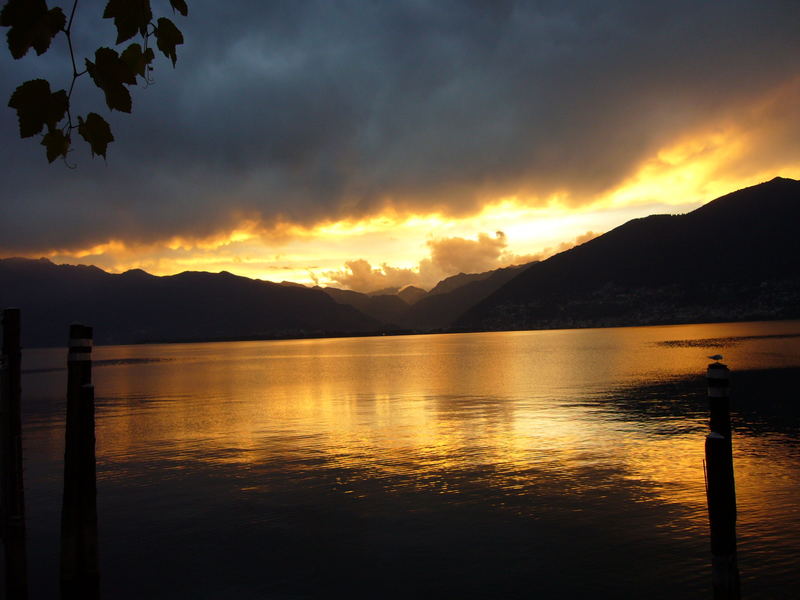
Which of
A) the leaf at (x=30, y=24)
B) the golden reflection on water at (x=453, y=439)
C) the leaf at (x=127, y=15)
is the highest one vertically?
the leaf at (x=127, y=15)

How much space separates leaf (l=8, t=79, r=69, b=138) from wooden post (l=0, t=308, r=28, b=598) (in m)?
11.1

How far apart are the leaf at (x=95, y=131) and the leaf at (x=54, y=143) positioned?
0.12 meters

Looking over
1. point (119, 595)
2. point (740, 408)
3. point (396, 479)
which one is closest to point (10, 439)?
point (119, 595)

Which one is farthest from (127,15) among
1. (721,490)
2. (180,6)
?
(721,490)

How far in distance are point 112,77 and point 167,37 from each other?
496 mm

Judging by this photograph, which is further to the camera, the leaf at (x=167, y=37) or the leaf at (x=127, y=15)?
the leaf at (x=167, y=37)

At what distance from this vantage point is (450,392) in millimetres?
55906

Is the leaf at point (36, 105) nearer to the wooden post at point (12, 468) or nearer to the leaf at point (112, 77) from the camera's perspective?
the leaf at point (112, 77)

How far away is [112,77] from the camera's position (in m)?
3.65

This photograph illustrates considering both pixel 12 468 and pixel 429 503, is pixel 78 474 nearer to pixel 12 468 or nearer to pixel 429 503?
pixel 12 468

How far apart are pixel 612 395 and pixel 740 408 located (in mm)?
11609

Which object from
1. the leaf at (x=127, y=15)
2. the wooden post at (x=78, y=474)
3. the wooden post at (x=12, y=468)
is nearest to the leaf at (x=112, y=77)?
the leaf at (x=127, y=15)

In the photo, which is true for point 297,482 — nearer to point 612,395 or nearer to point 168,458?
point 168,458

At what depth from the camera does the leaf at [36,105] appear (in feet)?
11.3
